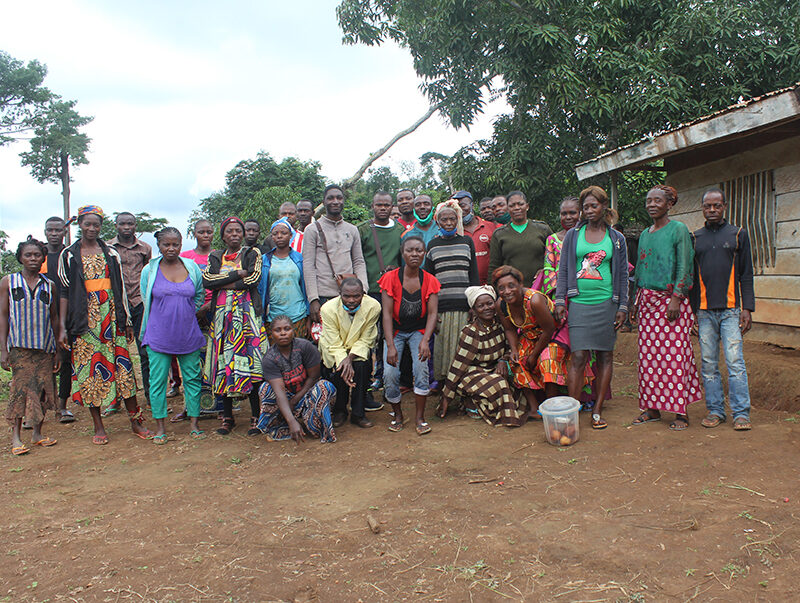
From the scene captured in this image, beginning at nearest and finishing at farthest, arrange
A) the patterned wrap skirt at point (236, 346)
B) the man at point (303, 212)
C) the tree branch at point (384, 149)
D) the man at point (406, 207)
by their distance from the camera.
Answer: the patterned wrap skirt at point (236, 346), the man at point (406, 207), the man at point (303, 212), the tree branch at point (384, 149)

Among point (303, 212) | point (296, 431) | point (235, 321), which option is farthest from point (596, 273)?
point (303, 212)

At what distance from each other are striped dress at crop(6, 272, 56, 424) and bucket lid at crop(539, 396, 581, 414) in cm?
397

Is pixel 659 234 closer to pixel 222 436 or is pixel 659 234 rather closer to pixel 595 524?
pixel 595 524

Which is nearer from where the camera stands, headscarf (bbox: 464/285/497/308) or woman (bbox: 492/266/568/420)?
woman (bbox: 492/266/568/420)

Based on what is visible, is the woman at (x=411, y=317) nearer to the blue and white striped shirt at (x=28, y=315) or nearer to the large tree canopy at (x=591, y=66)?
the blue and white striped shirt at (x=28, y=315)

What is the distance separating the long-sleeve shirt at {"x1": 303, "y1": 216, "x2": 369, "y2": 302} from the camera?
215 inches

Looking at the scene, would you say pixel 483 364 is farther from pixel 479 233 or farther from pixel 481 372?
pixel 479 233

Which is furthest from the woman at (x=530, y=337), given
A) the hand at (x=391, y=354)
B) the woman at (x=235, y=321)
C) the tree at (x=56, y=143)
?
the tree at (x=56, y=143)

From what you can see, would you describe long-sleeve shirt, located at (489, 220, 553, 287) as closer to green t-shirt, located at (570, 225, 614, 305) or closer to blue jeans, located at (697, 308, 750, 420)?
green t-shirt, located at (570, 225, 614, 305)

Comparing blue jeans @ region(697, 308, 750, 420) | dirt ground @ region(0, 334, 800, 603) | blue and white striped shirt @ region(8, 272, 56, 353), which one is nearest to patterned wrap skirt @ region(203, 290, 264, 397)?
dirt ground @ region(0, 334, 800, 603)

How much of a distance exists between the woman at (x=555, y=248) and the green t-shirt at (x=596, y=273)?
33 cm

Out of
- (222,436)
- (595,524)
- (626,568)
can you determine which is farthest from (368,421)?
(626,568)

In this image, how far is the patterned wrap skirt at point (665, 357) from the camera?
4.66m

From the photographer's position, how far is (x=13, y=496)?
3965 mm
